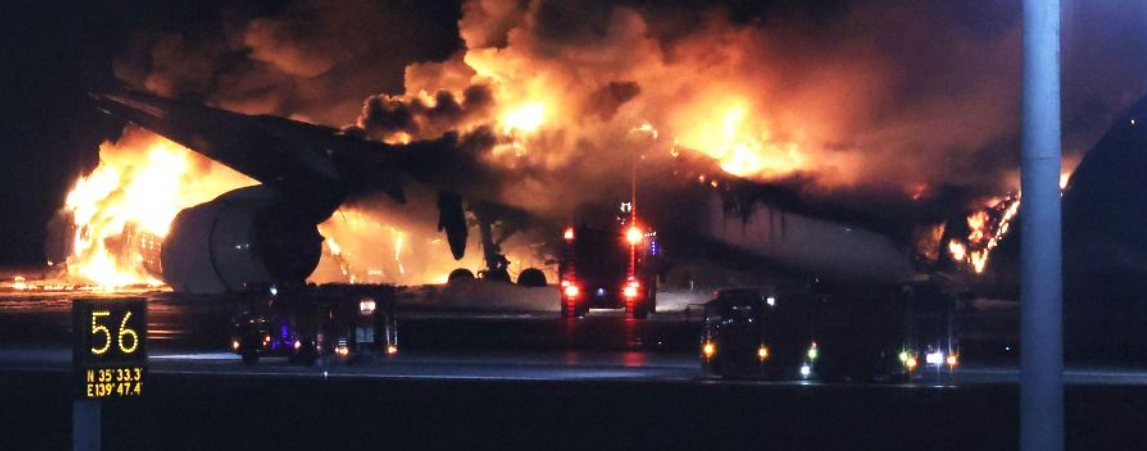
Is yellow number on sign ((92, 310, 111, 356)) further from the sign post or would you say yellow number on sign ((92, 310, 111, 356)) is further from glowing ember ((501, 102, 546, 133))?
glowing ember ((501, 102, 546, 133))

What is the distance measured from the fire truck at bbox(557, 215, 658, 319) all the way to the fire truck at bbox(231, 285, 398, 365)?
502 inches

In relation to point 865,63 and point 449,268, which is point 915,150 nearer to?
point 865,63

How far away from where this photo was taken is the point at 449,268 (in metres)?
56.5

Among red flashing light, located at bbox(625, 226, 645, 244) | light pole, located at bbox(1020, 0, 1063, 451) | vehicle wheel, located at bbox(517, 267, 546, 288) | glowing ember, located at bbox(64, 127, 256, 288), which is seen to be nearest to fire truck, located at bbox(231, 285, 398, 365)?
red flashing light, located at bbox(625, 226, 645, 244)

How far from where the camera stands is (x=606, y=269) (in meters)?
40.5

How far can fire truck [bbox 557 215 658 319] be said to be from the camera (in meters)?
40.0

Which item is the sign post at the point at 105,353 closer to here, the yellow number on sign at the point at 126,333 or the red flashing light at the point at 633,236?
the yellow number on sign at the point at 126,333

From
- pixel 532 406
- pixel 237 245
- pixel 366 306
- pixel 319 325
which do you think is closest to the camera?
pixel 532 406

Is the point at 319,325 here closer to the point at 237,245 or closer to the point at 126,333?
the point at 237,245

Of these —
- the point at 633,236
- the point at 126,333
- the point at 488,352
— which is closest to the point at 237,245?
the point at 633,236

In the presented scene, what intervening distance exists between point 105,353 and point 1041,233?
6.27m

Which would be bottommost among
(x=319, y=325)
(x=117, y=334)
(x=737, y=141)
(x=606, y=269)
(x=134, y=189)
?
(x=319, y=325)

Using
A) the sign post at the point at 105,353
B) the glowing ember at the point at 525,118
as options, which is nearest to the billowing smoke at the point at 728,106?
the glowing ember at the point at 525,118

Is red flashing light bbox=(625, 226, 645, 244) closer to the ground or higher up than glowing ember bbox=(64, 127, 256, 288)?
closer to the ground
